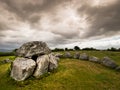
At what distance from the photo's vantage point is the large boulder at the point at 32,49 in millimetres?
26500

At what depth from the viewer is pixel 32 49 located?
88.1ft

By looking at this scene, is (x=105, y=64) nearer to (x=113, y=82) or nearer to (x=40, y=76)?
(x=113, y=82)

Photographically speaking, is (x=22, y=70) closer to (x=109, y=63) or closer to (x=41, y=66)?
(x=41, y=66)

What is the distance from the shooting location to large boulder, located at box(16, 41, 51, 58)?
26.5m

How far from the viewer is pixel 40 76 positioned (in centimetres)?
2312

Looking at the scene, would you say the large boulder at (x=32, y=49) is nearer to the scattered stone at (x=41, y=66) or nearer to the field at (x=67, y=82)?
the scattered stone at (x=41, y=66)

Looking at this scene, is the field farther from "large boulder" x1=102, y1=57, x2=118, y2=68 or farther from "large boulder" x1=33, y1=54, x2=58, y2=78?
"large boulder" x1=102, y1=57, x2=118, y2=68

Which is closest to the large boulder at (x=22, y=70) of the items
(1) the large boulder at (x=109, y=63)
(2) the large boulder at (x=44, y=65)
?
(2) the large boulder at (x=44, y=65)

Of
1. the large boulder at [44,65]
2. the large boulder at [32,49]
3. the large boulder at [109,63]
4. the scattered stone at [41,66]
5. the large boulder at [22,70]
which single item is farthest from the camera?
the large boulder at [109,63]

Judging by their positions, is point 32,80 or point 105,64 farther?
point 105,64

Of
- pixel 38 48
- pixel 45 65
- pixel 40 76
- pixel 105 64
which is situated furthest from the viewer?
pixel 105 64

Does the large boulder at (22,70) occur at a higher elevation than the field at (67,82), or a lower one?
higher

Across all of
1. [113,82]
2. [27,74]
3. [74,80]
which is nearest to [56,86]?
[74,80]

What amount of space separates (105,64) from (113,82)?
10.7 m
